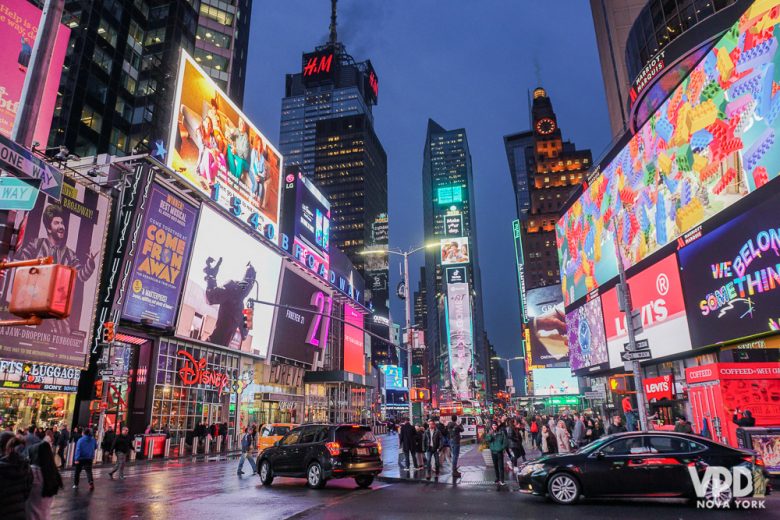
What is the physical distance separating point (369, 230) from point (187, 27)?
415ft

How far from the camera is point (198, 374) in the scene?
129ft

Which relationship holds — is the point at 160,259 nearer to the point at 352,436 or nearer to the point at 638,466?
the point at 352,436

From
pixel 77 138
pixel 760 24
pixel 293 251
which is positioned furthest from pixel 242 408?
pixel 760 24

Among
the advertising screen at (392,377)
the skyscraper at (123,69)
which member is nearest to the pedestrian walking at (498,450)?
the skyscraper at (123,69)

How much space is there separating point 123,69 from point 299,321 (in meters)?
33.6

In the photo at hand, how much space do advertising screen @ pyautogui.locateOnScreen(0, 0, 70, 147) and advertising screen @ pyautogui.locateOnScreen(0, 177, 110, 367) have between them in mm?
4375

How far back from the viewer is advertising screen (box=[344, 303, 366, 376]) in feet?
233

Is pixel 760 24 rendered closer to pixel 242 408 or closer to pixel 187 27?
pixel 242 408

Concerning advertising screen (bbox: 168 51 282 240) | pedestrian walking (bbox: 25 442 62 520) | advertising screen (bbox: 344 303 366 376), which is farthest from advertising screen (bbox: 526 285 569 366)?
pedestrian walking (bbox: 25 442 62 520)

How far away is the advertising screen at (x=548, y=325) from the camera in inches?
3007

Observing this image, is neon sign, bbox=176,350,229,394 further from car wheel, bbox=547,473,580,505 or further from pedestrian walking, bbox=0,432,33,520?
pedestrian walking, bbox=0,432,33,520

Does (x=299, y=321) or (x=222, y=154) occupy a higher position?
(x=222, y=154)

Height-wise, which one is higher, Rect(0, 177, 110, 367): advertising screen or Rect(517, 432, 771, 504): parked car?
Rect(0, 177, 110, 367): advertising screen

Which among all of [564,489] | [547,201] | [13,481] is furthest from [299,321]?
[547,201]
